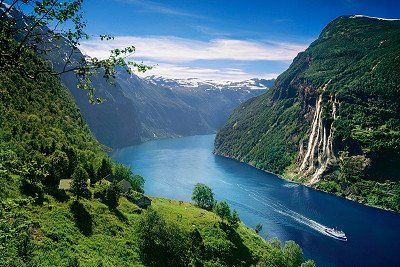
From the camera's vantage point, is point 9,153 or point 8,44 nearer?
point 8,44

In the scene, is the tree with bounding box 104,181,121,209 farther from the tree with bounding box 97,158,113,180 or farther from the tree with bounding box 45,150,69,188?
the tree with bounding box 97,158,113,180

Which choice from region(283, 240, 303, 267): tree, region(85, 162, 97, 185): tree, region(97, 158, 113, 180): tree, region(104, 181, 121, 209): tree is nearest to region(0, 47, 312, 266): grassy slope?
region(85, 162, 97, 185): tree

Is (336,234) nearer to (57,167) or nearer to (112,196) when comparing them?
(112,196)

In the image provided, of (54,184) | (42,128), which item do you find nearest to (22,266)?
(54,184)

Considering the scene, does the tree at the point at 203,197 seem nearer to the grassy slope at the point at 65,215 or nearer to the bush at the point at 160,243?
the grassy slope at the point at 65,215

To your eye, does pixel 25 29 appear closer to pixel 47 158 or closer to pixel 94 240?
pixel 94 240

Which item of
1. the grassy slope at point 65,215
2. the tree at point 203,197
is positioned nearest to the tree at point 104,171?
the grassy slope at point 65,215
